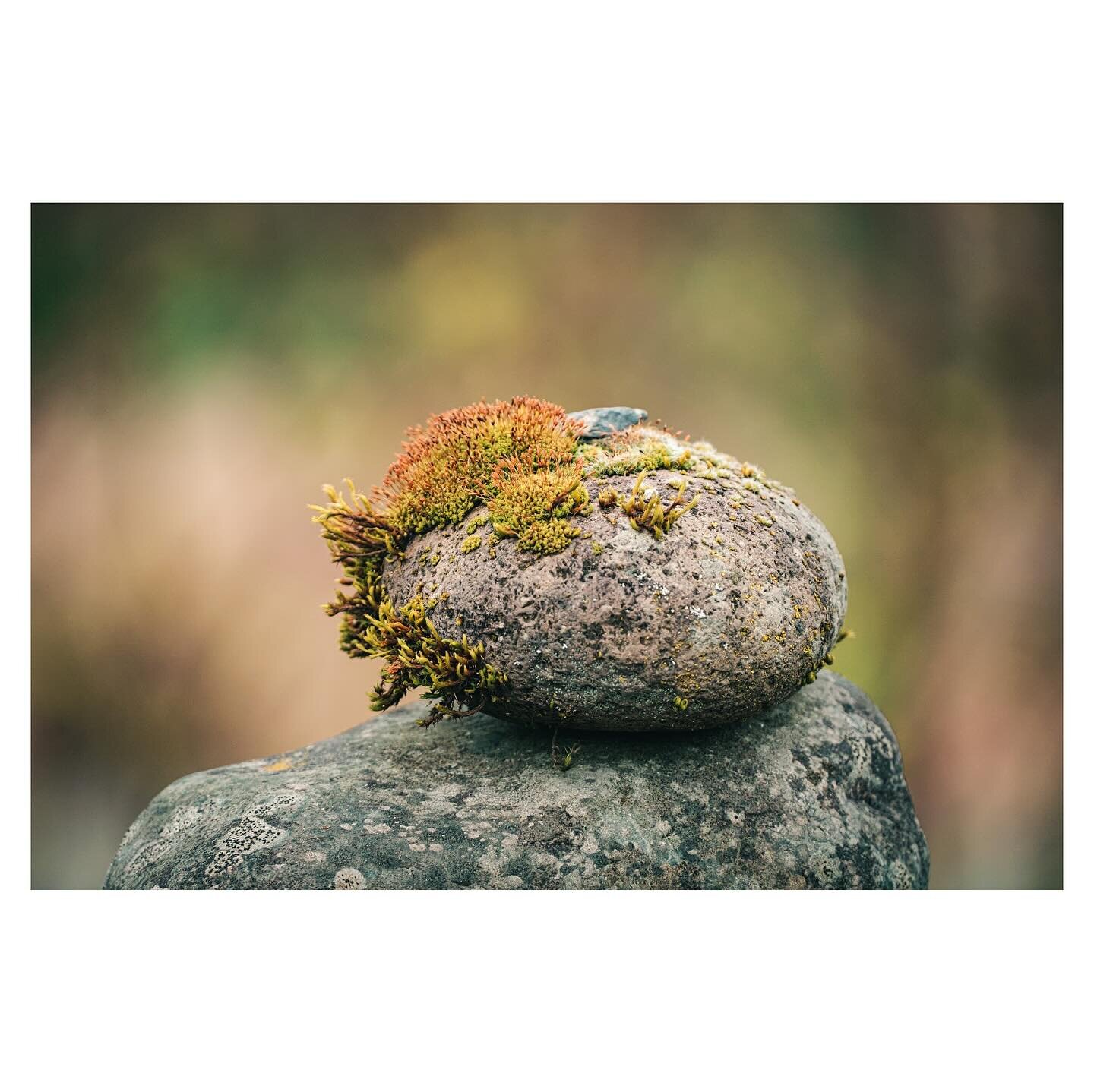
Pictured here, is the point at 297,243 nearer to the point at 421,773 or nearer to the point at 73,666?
the point at 73,666

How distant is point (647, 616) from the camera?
10.3 ft

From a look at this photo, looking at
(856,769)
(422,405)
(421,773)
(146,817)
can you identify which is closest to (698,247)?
(422,405)

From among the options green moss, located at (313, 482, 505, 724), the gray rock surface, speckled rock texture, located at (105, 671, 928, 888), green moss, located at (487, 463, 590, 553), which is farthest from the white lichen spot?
the gray rock surface

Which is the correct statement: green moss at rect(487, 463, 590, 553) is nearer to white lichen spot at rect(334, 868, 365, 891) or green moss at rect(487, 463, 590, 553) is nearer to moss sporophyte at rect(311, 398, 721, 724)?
moss sporophyte at rect(311, 398, 721, 724)

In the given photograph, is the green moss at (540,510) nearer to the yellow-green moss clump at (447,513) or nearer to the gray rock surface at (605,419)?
the yellow-green moss clump at (447,513)

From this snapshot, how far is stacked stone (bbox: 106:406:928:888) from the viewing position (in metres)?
3.17

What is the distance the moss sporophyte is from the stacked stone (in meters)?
0.03

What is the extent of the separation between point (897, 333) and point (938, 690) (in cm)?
238

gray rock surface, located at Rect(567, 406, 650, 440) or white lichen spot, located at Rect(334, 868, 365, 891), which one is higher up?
gray rock surface, located at Rect(567, 406, 650, 440)

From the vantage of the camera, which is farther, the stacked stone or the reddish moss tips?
the reddish moss tips

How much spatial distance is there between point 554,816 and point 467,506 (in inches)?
54.4

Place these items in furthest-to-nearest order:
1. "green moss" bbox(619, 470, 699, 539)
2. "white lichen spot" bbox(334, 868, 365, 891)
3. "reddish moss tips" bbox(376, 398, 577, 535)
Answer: "reddish moss tips" bbox(376, 398, 577, 535) → "green moss" bbox(619, 470, 699, 539) → "white lichen spot" bbox(334, 868, 365, 891)

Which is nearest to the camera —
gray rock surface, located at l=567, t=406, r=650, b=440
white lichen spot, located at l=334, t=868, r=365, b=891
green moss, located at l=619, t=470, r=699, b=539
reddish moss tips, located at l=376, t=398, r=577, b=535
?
white lichen spot, located at l=334, t=868, r=365, b=891

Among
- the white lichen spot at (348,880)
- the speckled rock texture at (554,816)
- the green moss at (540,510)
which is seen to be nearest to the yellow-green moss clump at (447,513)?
the green moss at (540,510)
